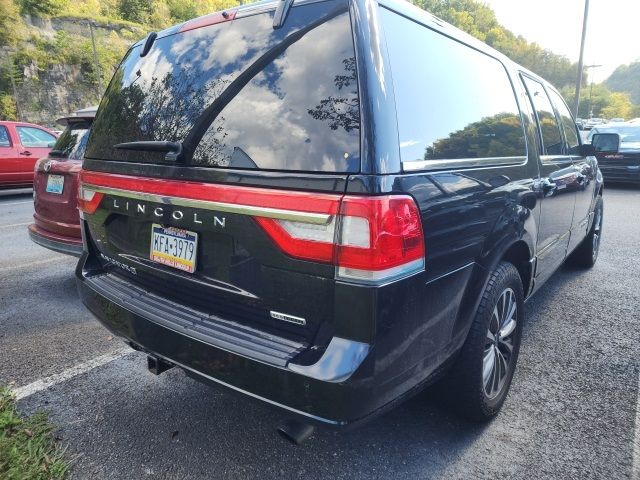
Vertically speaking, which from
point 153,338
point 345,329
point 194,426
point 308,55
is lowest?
point 194,426

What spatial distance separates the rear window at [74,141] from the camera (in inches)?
164

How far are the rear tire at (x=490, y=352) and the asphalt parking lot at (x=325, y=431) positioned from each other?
0.15 metres

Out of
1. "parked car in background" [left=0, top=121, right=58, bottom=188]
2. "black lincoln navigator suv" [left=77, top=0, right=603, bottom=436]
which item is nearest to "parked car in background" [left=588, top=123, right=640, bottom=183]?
"black lincoln navigator suv" [left=77, top=0, right=603, bottom=436]

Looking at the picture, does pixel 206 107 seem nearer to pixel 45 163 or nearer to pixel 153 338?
pixel 153 338

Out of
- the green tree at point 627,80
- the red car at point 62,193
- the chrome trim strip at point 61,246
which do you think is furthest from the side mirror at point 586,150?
the green tree at point 627,80

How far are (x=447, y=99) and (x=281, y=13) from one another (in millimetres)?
825

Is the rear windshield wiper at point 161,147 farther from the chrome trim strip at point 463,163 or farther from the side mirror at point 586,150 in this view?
the side mirror at point 586,150

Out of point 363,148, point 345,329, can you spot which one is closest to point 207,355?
point 345,329

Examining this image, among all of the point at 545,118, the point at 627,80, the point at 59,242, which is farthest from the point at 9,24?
the point at 627,80

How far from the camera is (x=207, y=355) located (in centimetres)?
170

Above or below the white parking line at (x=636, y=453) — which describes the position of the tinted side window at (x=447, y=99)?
above

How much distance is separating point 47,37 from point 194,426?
47110 mm

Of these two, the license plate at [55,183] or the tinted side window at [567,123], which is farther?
the license plate at [55,183]

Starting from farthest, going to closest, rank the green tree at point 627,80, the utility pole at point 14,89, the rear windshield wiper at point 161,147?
1. the green tree at point 627,80
2. the utility pole at point 14,89
3. the rear windshield wiper at point 161,147
